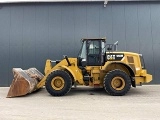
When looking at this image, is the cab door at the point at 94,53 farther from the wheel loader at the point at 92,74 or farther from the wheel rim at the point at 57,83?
the wheel rim at the point at 57,83

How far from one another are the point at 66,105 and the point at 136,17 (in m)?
7.26

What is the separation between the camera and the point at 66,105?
612 cm

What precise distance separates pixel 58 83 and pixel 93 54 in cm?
177

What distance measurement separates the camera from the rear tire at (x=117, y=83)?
7738 mm

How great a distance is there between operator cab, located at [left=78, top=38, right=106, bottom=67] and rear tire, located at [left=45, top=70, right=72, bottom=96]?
94 centimetres

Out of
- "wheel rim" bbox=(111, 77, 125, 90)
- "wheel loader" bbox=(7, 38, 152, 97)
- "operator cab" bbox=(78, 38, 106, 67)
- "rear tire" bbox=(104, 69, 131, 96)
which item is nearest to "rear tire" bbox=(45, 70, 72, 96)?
"wheel loader" bbox=(7, 38, 152, 97)

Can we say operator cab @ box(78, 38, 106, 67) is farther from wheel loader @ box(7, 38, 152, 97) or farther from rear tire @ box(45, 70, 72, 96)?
rear tire @ box(45, 70, 72, 96)

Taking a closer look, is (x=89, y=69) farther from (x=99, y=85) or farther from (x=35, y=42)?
(x=35, y=42)

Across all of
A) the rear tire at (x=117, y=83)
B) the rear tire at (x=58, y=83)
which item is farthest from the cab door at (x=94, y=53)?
the rear tire at (x=58, y=83)

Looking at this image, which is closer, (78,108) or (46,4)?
(78,108)

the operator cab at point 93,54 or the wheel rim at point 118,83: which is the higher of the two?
the operator cab at point 93,54

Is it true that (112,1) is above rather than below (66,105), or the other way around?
above

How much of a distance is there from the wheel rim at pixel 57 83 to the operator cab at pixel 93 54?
1.08 metres

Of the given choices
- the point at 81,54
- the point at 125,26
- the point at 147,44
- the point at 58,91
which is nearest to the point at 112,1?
the point at 125,26
